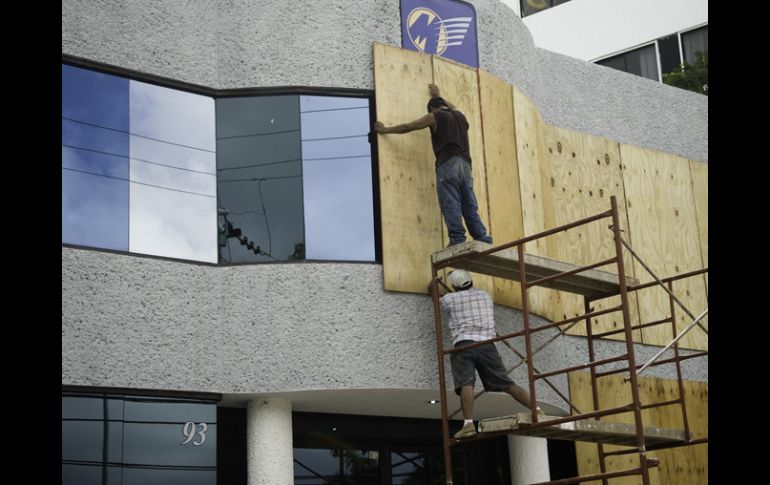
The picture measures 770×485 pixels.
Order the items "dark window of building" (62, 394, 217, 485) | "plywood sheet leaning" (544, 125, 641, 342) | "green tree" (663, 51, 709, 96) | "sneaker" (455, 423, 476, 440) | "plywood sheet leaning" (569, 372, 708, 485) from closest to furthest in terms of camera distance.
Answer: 1. "sneaker" (455, 423, 476, 440)
2. "dark window of building" (62, 394, 217, 485)
3. "plywood sheet leaning" (569, 372, 708, 485)
4. "plywood sheet leaning" (544, 125, 641, 342)
5. "green tree" (663, 51, 709, 96)

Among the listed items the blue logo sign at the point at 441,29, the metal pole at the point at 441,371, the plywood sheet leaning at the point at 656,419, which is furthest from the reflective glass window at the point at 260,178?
the plywood sheet leaning at the point at 656,419

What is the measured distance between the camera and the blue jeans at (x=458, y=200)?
1188 centimetres

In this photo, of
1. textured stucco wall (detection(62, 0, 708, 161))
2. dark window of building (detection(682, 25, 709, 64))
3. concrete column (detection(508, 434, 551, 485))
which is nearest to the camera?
textured stucco wall (detection(62, 0, 708, 161))

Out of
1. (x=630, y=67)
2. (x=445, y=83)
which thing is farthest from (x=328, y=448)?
(x=630, y=67)

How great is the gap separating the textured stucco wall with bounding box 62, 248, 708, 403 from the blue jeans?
2.81 ft

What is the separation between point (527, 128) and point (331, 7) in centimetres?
293

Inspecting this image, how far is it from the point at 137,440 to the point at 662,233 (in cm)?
843

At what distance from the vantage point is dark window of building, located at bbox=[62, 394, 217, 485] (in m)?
10.6

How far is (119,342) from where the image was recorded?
1087cm

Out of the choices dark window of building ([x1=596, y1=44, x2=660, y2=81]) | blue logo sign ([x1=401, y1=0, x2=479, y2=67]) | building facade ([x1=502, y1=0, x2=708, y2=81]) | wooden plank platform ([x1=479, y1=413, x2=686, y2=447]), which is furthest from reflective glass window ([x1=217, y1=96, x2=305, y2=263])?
dark window of building ([x1=596, y1=44, x2=660, y2=81])

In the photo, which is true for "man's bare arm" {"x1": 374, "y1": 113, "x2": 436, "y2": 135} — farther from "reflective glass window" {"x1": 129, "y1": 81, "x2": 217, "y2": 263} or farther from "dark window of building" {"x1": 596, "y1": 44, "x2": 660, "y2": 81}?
"dark window of building" {"x1": 596, "y1": 44, "x2": 660, "y2": 81}

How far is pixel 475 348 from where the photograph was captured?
1115 cm
